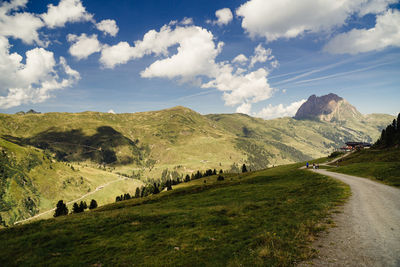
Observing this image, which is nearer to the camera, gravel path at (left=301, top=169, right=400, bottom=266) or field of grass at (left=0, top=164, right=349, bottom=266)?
gravel path at (left=301, top=169, right=400, bottom=266)

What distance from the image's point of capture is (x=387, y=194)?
23.5 m

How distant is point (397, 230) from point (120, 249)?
66.5 feet

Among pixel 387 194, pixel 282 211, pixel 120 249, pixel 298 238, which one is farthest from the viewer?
pixel 387 194

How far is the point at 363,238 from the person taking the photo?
11.7m

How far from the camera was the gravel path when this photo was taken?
9.27 metres

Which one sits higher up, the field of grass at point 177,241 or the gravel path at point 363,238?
the gravel path at point 363,238

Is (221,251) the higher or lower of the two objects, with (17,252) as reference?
higher

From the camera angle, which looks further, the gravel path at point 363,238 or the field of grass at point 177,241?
the field of grass at point 177,241

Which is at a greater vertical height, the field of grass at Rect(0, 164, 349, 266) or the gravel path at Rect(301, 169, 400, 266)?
the gravel path at Rect(301, 169, 400, 266)

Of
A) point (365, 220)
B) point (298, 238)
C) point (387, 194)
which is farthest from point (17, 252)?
point (387, 194)

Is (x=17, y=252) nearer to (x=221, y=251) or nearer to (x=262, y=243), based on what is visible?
(x=221, y=251)

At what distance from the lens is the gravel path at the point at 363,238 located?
9.27 metres

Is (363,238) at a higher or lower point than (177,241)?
higher

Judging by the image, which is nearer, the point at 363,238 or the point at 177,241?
the point at 363,238
